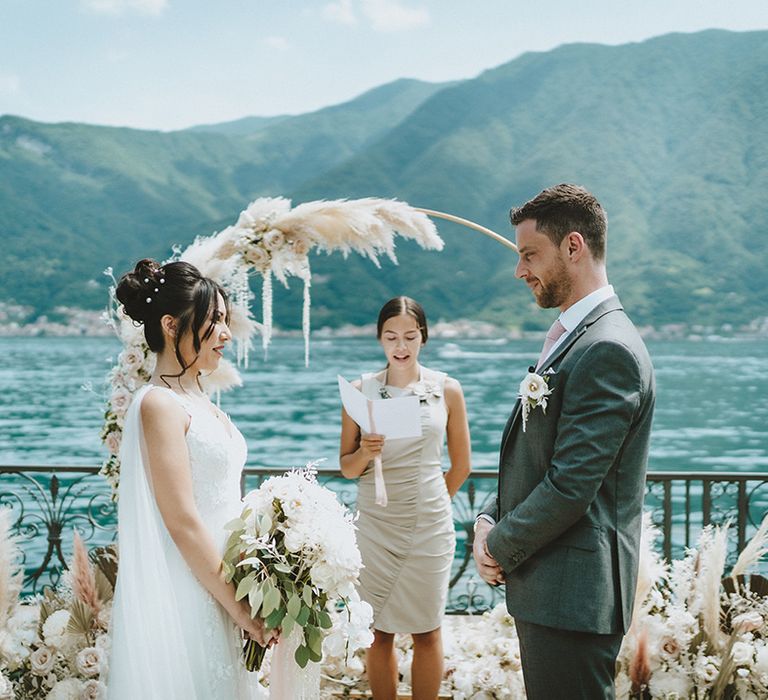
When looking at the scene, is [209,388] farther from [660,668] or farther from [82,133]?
[82,133]

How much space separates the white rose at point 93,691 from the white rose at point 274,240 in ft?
6.94

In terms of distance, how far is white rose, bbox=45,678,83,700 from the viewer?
136 inches

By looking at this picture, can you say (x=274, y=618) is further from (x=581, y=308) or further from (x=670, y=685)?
(x=670, y=685)

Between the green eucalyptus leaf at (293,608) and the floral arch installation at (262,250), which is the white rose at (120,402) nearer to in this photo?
the floral arch installation at (262,250)

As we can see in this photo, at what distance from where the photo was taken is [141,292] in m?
2.61

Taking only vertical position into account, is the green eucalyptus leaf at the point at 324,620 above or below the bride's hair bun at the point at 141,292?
below

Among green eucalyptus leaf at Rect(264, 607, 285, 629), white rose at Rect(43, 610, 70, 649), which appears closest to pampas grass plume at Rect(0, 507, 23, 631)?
white rose at Rect(43, 610, 70, 649)

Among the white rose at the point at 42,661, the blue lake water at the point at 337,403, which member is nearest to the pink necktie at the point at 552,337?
the white rose at the point at 42,661

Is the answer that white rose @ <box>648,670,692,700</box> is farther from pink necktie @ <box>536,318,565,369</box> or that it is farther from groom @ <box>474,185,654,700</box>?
pink necktie @ <box>536,318,565,369</box>

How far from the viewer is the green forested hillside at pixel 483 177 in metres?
51.5

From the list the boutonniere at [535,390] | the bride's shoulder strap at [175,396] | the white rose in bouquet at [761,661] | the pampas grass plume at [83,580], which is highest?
the boutonniere at [535,390]

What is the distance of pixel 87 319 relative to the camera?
2080 inches

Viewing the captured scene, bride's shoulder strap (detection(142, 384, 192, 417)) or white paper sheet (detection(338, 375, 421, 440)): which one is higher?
bride's shoulder strap (detection(142, 384, 192, 417))

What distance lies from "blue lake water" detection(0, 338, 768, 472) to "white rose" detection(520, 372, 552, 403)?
4062 cm
